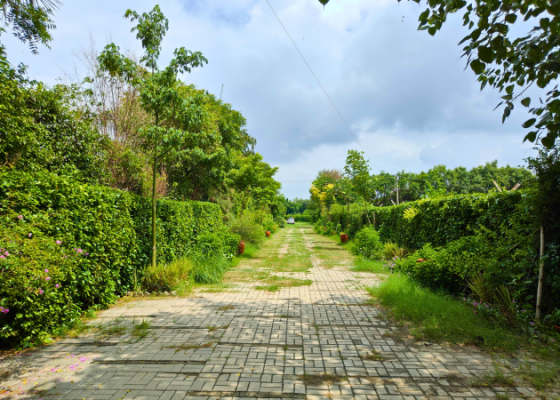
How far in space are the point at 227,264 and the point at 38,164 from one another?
5449mm

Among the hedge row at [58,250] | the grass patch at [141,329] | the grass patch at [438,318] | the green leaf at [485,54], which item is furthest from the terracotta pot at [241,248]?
the green leaf at [485,54]

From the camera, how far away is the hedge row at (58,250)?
3.56 m

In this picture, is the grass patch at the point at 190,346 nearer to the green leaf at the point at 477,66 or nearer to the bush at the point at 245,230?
the green leaf at the point at 477,66

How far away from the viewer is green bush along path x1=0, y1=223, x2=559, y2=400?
2918mm

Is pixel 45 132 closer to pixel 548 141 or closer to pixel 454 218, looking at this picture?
pixel 548 141

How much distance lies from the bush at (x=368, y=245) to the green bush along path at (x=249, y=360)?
5907mm

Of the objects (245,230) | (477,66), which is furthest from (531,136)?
(245,230)

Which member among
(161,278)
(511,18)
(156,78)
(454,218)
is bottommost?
(161,278)

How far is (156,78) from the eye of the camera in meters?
6.61

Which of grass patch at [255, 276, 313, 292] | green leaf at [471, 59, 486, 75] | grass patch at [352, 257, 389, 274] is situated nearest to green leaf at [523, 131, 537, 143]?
green leaf at [471, 59, 486, 75]

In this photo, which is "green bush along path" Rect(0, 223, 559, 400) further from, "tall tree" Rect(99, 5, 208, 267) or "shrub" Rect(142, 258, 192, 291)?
"tall tree" Rect(99, 5, 208, 267)

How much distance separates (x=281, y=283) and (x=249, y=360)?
4231mm

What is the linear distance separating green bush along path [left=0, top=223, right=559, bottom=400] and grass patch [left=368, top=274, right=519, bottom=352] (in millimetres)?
261

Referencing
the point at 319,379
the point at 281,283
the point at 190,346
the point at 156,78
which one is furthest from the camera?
the point at 281,283
